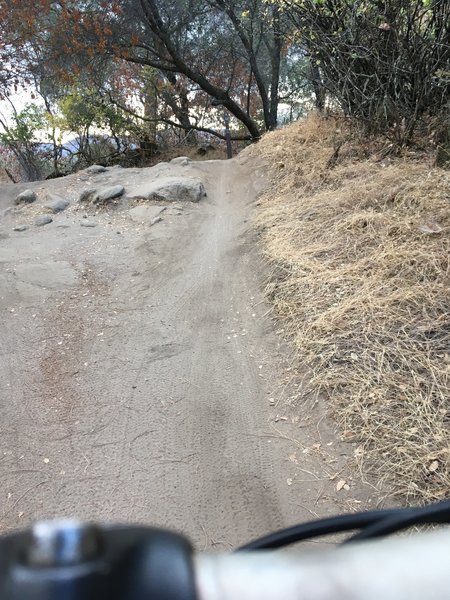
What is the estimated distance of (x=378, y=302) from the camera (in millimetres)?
3621

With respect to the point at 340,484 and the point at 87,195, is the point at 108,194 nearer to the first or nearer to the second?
the point at 87,195

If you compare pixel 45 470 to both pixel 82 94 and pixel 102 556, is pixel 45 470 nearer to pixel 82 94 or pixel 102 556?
pixel 102 556

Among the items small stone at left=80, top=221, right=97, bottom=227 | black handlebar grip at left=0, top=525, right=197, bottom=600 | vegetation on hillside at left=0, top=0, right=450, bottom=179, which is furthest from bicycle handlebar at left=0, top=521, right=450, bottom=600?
small stone at left=80, top=221, right=97, bottom=227

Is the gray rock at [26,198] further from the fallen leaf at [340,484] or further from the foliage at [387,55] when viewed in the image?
the fallen leaf at [340,484]

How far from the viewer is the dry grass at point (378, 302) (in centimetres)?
272

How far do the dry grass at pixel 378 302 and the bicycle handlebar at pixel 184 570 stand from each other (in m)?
2.15

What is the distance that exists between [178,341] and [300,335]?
110 centimetres

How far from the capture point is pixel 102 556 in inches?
18.3

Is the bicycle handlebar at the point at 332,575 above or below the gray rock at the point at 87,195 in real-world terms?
below

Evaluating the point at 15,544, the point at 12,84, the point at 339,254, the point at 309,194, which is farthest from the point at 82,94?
the point at 15,544

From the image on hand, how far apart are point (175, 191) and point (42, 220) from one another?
2.21 meters

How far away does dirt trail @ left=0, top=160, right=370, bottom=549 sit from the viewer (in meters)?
2.73

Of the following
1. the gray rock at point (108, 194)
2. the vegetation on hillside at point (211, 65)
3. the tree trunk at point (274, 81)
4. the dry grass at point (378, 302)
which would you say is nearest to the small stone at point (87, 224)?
the gray rock at point (108, 194)

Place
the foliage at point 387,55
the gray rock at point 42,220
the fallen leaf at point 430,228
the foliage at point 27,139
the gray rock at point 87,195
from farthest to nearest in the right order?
the foliage at point 27,139 < the gray rock at point 87,195 < the gray rock at point 42,220 < the foliage at point 387,55 < the fallen leaf at point 430,228
